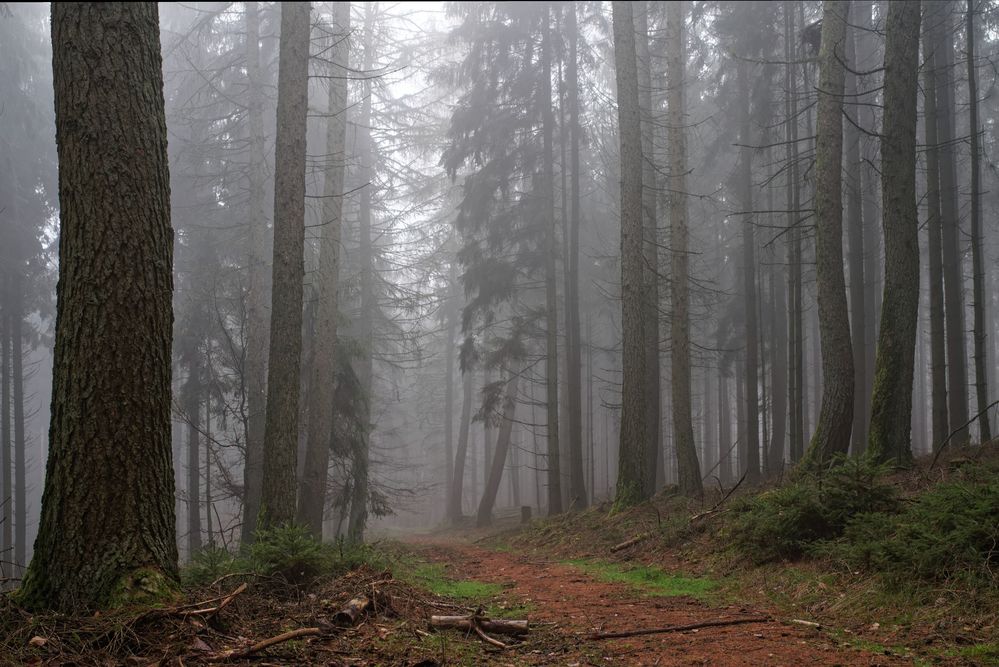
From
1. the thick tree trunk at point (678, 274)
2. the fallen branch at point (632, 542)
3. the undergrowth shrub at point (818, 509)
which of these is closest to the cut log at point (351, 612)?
the undergrowth shrub at point (818, 509)

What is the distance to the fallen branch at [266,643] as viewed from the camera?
12.1 ft

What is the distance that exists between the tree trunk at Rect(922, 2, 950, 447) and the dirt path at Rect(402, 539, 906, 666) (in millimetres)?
8900

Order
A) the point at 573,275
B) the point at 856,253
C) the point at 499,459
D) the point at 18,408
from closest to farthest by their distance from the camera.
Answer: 1. the point at 856,253
2. the point at 573,275
3. the point at 18,408
4. the point at 499,459

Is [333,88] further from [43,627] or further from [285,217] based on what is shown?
[43,627]

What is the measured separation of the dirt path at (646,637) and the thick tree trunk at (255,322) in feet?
24.3

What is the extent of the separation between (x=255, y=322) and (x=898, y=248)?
1176 cm

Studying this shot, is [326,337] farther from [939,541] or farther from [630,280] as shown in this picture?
[939,541]

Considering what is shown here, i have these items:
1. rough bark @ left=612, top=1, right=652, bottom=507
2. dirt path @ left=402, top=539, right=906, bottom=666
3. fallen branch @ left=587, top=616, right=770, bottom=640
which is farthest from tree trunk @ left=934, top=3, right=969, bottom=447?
fallen branch @ left=587, top=616, right=770, bottom=640

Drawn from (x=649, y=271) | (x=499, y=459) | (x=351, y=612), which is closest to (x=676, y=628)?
(x=351, y=612)

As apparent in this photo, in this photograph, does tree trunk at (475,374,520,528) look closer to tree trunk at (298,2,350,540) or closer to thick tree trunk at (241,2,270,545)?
thick tree trunk at (241,2,270,545)

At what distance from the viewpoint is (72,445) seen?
169 inches

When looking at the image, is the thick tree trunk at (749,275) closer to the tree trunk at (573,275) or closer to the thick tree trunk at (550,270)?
the tree trunk at (573,275)

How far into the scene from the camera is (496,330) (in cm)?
2673

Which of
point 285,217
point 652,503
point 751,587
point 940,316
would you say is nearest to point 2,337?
point 285,217
